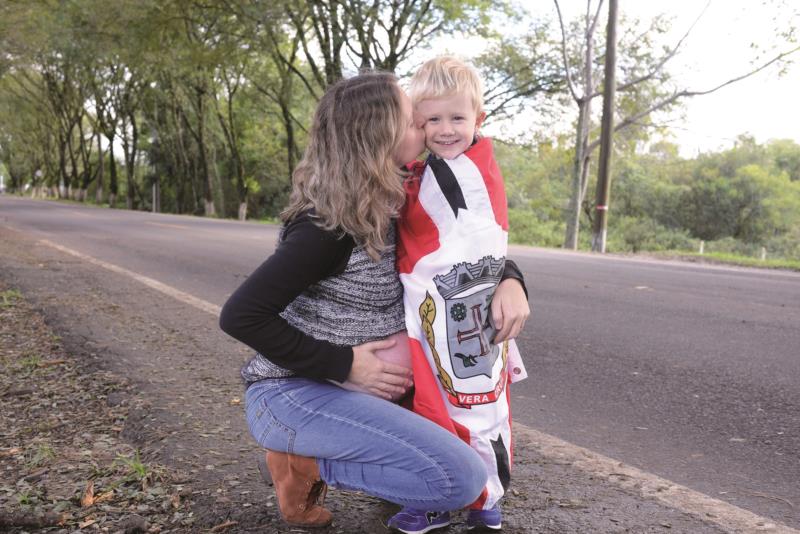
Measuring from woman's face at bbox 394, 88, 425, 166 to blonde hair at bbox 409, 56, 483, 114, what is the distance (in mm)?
98

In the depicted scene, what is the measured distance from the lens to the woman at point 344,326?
2.29m

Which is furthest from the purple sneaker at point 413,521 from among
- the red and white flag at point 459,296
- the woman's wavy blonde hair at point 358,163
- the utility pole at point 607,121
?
the utility pole at point 607,121

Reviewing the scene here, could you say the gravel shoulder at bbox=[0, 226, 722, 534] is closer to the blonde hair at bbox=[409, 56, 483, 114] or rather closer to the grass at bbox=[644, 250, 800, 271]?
the blonde hair at bbox=[409, 56, 483, 114]

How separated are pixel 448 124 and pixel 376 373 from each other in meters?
0.82

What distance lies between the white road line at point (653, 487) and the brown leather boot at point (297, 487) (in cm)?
120

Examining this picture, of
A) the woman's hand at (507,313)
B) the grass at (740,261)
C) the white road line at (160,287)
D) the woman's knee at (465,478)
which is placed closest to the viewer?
the woman's knee at (465,478)

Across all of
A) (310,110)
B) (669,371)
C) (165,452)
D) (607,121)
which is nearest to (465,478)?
(165,452)

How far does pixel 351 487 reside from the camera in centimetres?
242

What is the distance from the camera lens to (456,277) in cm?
234

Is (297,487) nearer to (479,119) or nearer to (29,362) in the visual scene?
(479,119)

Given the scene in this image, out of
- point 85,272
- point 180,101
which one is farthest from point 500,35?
point 180,101

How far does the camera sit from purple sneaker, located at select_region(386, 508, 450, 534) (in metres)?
2.45

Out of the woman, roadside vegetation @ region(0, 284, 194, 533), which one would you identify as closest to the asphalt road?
the woman

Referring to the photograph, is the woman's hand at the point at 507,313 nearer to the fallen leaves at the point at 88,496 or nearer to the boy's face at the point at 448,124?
A: the boy's face at the point at 448,124
